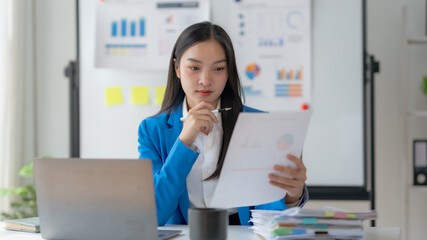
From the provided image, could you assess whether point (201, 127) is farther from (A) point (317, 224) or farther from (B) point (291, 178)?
(A) point (317, 224)

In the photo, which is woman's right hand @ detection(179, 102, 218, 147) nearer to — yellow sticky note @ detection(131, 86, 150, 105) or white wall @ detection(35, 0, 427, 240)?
yellow sticky note @ detection(131, 86, 150, 105)

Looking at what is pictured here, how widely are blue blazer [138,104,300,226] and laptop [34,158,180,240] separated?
363 mm

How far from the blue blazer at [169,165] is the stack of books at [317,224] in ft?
1.03

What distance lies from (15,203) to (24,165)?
0.97 feet

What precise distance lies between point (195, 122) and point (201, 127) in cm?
5

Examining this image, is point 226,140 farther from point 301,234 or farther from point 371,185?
point 371,185

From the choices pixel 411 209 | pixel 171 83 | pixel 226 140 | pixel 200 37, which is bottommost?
pixel 411 209

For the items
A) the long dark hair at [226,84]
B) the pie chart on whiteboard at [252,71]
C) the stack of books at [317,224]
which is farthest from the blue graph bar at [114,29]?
the stack of books at [317,224]

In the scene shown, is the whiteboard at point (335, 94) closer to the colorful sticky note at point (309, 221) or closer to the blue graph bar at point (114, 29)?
the blue graph bar at point (114, 29)

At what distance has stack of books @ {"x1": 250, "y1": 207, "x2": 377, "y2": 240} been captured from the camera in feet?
3.79

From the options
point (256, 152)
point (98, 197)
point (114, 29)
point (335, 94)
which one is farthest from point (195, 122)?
point (114, 29)

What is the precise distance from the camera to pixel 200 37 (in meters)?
Answer: 1.65

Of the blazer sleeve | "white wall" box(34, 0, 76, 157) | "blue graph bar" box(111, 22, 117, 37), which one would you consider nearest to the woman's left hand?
the blazer sleeve

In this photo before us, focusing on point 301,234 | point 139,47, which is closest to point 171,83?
point 301,234
